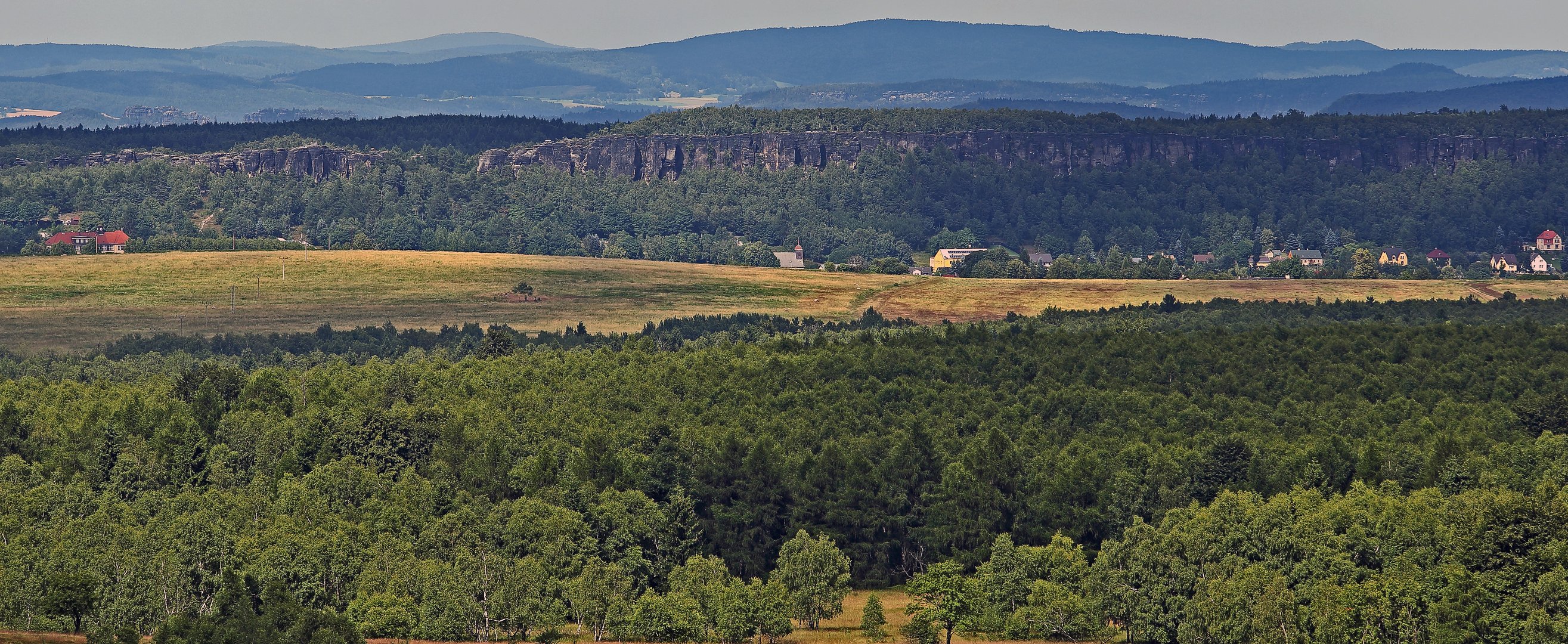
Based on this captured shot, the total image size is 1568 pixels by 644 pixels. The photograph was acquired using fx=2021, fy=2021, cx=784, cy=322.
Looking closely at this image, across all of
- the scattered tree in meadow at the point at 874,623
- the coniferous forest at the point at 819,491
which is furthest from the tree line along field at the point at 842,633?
the coniferous forest at the point at 819,491

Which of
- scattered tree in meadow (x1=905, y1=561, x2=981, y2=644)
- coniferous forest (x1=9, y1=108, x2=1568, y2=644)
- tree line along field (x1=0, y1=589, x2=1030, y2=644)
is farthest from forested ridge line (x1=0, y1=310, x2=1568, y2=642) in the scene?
tree line along field (x1=0, y1=589, x2=1030, y2=644)

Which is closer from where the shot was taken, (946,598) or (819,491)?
(946,598)

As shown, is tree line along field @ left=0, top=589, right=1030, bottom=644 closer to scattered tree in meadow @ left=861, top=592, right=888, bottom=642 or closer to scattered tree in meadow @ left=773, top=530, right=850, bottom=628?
scattered tree in meadow @ left=861, top=592, right=888, bottom=642

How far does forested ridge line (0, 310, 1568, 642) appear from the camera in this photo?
95.9 meters

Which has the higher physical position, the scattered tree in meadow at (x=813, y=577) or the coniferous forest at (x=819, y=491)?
the coniferous forest at (x=819, y=491)

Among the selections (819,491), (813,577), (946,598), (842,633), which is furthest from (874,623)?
(819,491)

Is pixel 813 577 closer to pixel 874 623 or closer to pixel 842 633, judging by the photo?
pixel 842 633

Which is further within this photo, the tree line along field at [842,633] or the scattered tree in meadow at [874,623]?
the scattered tree in meadow at [874,623]

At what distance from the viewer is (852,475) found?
11869 centimetres

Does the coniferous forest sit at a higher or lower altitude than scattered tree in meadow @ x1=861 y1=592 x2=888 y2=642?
higher

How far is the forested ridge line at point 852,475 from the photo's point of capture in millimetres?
95875

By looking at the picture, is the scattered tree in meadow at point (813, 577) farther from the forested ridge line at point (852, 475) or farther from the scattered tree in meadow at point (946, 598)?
the scattered tree in meadow at point (946, 598)

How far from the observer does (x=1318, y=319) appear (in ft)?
593

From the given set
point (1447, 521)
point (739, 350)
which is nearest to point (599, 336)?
point (739, 350)
